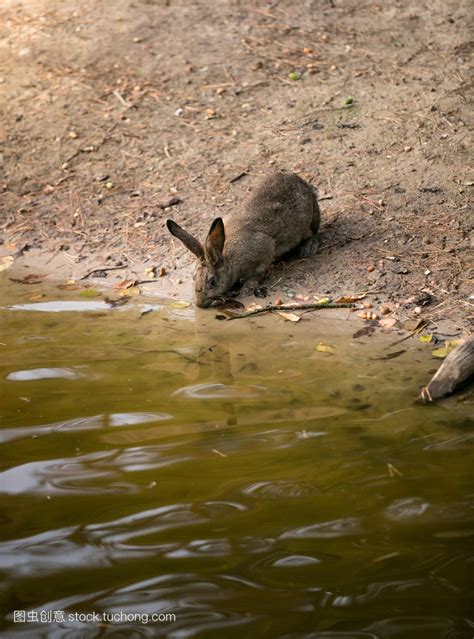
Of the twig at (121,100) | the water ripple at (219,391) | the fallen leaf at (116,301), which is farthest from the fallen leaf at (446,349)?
the twig at (121,100)

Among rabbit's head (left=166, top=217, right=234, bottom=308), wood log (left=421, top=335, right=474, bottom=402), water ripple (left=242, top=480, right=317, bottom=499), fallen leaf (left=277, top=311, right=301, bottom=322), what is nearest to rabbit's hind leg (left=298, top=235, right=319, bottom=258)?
rabbit's head (left=166, top=217, right=234, bottom=308)

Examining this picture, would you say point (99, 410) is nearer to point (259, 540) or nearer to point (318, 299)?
point (259, 540)

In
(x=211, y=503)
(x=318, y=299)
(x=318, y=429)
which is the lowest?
(x=318, y=299)

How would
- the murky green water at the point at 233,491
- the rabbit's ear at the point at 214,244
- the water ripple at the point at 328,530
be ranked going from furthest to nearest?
the rabbit's ear at the point at 214,244
the water ripple at the point at 328,530
the murky green water at the point at 233,491

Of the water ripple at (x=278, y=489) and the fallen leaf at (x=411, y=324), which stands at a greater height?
the water ripple at (x=278, y=489)

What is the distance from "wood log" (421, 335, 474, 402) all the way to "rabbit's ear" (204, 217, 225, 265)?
2400mm

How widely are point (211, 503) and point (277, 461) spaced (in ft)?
1.67

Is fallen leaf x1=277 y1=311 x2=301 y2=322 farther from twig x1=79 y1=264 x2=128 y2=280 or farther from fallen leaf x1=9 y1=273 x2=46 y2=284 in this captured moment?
fallen leaf x1=9 y1=273 x2=46 y2=284

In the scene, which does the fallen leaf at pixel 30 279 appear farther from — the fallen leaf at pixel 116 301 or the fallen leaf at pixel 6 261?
the fallen leaf at pixel 116 301

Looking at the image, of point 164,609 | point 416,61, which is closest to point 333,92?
point 416,61

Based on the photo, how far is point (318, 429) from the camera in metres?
4.54

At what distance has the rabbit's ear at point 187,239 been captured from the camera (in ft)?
21.8

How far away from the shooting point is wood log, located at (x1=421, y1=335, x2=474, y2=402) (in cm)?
488

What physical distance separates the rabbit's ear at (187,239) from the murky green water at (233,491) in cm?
105
